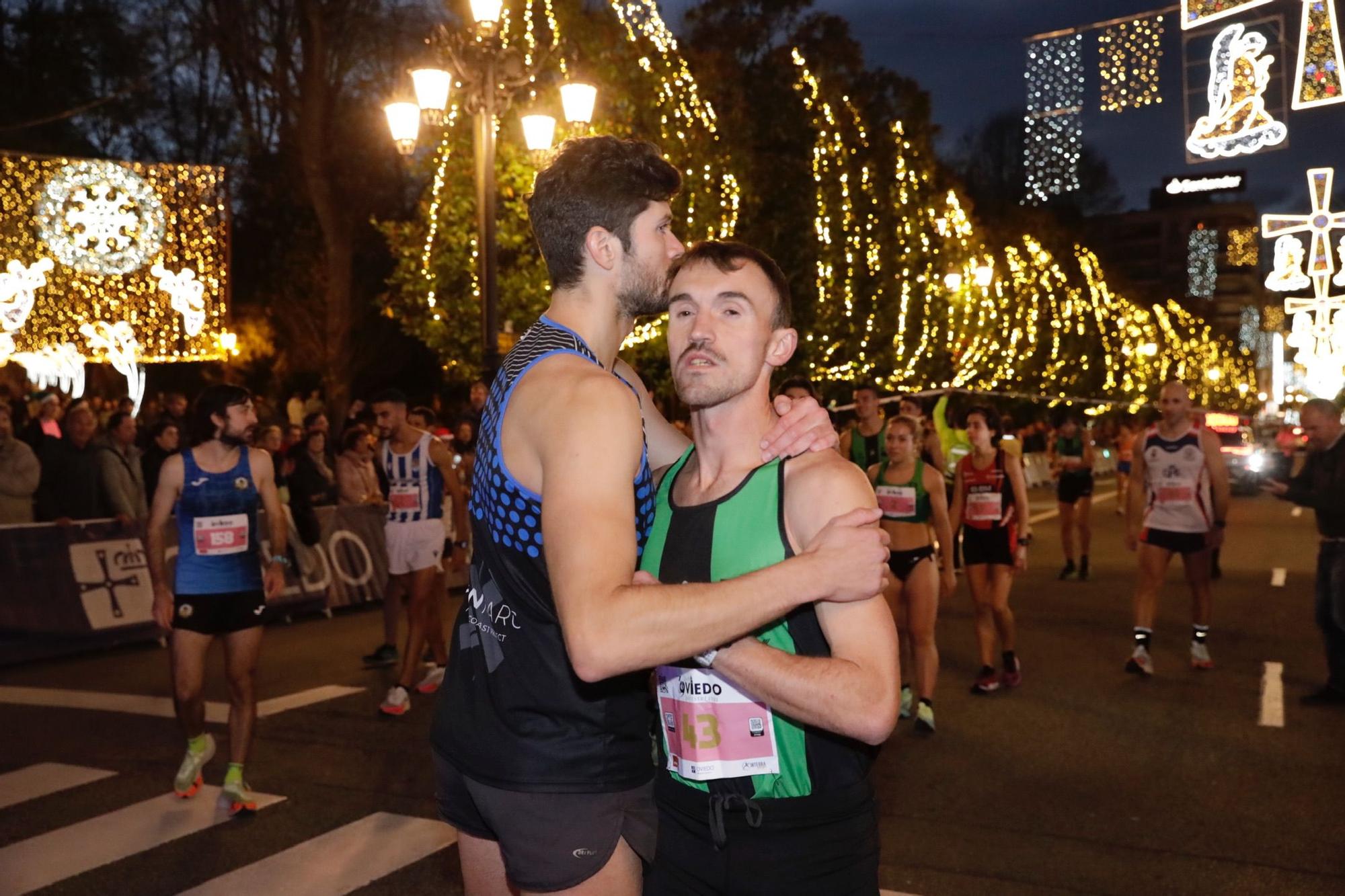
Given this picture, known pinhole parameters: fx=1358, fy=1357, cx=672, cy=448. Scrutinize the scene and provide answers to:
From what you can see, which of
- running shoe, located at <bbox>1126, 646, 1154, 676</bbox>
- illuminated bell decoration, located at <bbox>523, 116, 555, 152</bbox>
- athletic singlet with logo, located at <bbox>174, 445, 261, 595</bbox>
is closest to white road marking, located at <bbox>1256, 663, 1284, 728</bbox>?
running shoe, located at <bbox>1126, 646, 1154, 676</bbox>

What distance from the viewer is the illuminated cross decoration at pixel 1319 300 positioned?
29531 millimetres

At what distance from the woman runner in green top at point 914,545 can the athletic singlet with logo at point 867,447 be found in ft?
4.03

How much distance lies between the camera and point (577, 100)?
42.0 ft

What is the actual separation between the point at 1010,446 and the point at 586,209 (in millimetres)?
11426

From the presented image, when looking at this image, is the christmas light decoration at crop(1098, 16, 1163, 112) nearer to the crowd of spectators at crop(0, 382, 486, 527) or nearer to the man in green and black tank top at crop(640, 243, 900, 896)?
the crowd of spectators at crop(0, 382, 486, 527)

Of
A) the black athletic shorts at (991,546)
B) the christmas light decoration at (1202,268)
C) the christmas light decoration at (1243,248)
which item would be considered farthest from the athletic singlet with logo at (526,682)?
the christmas light decoration at (1202,268)

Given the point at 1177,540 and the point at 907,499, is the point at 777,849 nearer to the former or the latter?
the point at 907,499

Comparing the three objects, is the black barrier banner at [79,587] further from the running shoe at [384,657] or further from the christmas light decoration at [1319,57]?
the christmas light decoration at [1319,57]

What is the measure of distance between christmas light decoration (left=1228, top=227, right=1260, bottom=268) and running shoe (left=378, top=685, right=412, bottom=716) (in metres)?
29.8

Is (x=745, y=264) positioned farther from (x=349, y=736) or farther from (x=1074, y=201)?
(x=1074, y=201)

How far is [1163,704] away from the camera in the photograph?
908 centimetres

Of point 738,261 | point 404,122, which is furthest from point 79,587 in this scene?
point 738,261

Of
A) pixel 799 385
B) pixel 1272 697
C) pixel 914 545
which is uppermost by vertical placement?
pixel 799 385

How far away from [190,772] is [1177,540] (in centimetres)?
729
